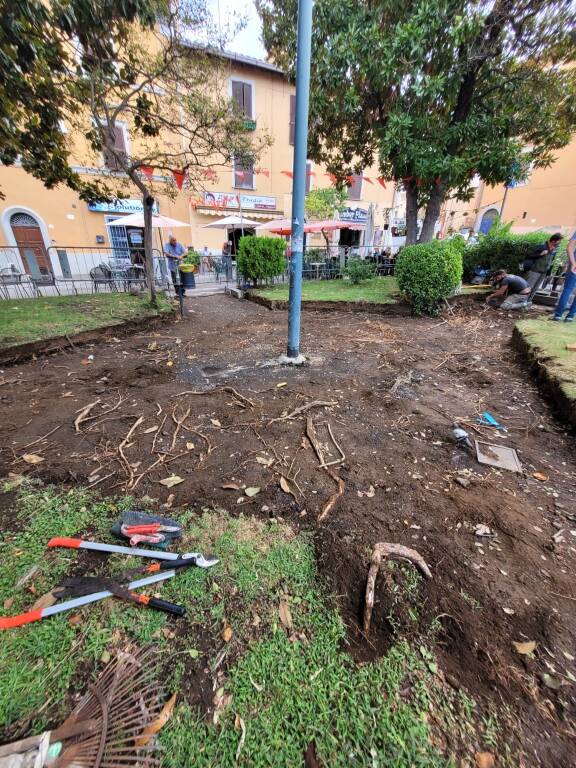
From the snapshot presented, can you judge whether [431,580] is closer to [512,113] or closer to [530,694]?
[530,694]

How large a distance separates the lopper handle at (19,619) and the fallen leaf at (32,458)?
1400 mm

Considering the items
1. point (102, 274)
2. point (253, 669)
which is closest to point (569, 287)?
point (253, 669)

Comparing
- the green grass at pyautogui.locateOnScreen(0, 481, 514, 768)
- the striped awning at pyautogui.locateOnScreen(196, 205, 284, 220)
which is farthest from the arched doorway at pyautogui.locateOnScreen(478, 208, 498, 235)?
the green grass at pyautogui.locateOnScreen(0, 481, 514, 768)

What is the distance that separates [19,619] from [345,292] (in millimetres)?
10012

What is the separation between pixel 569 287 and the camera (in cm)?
595

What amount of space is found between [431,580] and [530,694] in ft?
1.63

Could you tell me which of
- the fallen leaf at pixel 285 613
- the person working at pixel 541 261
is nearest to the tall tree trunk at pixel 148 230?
the fallen leaf at pixel 285 613

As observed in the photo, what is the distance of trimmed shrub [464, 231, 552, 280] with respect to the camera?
32.1 feet

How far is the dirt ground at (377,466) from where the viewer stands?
55.7 inches

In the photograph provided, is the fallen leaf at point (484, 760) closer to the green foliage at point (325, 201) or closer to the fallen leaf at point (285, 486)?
the fallen leaf at point (285, 486)

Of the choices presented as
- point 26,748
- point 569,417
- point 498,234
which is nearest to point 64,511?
point 26,748

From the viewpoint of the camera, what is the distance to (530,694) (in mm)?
1237

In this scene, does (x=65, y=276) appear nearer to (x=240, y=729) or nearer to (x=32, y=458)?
(x=32, y=458)

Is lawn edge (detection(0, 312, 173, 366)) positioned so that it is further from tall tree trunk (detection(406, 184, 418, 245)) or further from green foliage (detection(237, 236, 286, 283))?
tall tree trunk (detection(406, 184, 418, 245))
